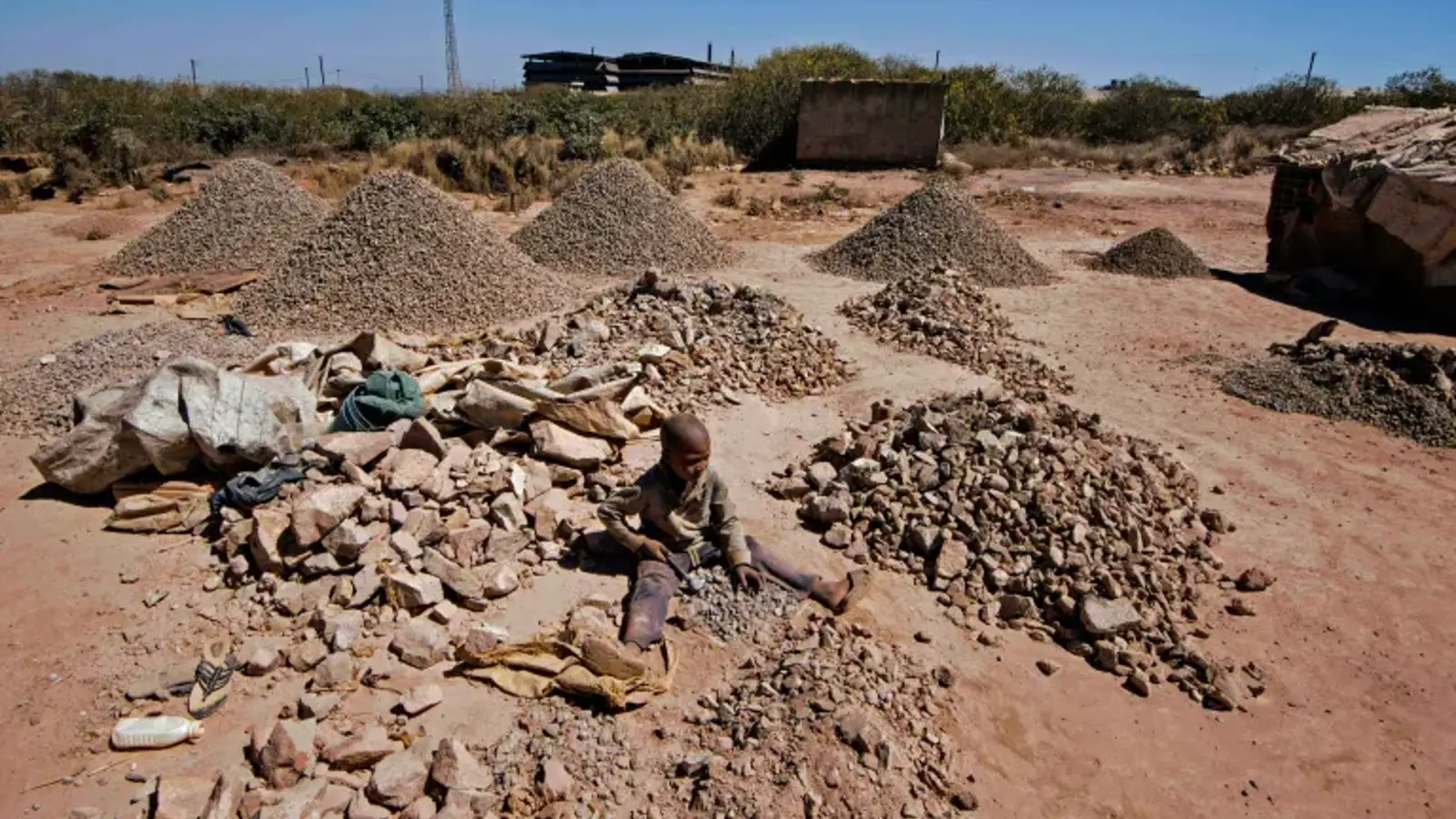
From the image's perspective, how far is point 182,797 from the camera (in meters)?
2.60

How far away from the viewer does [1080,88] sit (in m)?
25.7

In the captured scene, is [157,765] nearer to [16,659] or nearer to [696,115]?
[16,659]

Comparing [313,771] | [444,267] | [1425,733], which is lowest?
[1425,733]

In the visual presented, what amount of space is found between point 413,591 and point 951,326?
5.39 meters

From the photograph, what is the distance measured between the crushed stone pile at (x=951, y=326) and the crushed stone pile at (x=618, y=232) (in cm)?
257

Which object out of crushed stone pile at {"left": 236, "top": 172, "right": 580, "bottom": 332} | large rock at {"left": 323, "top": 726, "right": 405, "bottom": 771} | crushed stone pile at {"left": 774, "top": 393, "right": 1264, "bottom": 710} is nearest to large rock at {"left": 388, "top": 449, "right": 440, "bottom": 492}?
large rock at {"left": 323, "top": 726, "right": 405, "bottom": 771}

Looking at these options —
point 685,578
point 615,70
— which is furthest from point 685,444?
point 615,70

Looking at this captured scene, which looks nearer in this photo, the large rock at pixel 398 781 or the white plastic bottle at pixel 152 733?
the large rock at pixel 398 781

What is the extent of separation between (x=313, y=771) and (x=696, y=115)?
70.4 feet

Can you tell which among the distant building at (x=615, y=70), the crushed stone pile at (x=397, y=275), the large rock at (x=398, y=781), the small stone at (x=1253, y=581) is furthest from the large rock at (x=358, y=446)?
the distant building at (x=615, y=70)

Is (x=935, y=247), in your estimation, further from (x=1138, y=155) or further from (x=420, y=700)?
(x=1138, y=155)

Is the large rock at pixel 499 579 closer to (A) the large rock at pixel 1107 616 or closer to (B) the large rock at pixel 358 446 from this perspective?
(B) the large rock at pixel 358 446

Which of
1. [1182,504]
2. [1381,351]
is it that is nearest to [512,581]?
[1182,504]

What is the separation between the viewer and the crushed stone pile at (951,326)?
6.88 m
